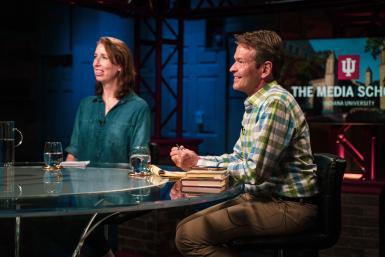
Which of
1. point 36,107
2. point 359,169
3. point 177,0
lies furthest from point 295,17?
point 36,107

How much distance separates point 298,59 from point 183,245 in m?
3.37

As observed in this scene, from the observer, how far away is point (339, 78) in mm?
5273

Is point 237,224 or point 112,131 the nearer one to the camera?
point 237,224

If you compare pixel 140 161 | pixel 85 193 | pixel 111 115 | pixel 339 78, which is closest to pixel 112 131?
pixel 111 115

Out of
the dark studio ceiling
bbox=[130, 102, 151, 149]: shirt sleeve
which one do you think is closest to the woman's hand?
bbox=[130, 102, 151, 149]: shirt sleeve

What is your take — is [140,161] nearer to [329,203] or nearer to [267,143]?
[267,143]

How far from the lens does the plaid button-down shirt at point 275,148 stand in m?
2.18

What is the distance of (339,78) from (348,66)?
13cm

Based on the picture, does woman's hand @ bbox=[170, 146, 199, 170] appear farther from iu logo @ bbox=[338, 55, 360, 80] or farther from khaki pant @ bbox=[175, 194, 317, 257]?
iu logo @ bbox=[338, 55, 360, 80]

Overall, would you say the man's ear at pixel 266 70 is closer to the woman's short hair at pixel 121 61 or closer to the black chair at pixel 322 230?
the black chair at pixel 322 230

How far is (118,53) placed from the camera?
3.15m

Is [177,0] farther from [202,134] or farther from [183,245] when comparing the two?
[183,245]

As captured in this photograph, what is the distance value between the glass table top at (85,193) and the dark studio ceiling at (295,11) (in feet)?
11.5

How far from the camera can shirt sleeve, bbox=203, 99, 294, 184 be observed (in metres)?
2.17
